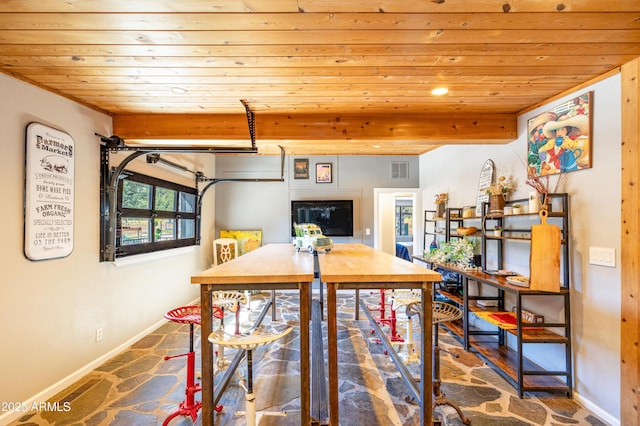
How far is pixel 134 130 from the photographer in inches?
114

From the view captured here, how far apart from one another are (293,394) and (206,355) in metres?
1.00

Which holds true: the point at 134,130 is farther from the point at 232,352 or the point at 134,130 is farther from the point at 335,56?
the point at 232,352

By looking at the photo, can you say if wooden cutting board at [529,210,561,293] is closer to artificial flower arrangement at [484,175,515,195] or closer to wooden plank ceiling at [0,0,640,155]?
artificial flower arrangement at [484,175,515,195]

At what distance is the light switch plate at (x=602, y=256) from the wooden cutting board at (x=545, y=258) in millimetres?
213

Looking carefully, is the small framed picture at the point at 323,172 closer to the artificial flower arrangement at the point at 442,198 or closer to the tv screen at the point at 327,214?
the tv screen at the point at 327,214

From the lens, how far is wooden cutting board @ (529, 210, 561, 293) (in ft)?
7.02

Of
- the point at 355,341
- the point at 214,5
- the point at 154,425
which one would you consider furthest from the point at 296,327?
the point at 214,5

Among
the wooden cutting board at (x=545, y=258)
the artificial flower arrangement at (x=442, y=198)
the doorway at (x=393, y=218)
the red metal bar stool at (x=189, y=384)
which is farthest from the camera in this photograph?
the doorway at (x=393, y=218)

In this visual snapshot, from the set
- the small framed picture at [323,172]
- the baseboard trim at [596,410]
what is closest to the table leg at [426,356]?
the baseboard trim at [596,410]

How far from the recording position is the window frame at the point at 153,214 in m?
2.95

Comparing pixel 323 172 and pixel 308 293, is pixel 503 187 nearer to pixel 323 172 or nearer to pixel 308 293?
pixel 308 293

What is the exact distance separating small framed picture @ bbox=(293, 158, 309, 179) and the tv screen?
0.50 m

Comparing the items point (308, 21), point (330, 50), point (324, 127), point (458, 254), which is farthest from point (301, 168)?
point (308, 21)

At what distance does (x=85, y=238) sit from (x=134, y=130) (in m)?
1.15
